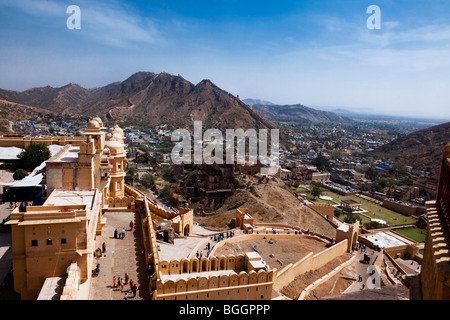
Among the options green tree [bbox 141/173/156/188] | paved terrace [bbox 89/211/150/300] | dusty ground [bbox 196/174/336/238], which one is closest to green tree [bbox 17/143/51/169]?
paved terrace [bbox 89/211/150/300]

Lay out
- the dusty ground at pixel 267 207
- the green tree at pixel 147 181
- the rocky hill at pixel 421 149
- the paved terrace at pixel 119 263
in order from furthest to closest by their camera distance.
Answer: the rocky hill at pixel 421 149 → the green tree at pixel 147 181 → the dusty ground at pixel 267 207 → the paved terrace at pixel 119 263

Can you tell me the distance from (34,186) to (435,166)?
69.1 m

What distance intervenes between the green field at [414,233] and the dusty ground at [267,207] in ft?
34.3

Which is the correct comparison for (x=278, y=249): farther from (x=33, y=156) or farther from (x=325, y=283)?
(x=33, y=156)

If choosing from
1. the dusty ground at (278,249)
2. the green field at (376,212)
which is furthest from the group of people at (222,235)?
the green field at (376,212)

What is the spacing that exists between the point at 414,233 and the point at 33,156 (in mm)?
39132

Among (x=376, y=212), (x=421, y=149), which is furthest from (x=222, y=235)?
(x=421, y=149)

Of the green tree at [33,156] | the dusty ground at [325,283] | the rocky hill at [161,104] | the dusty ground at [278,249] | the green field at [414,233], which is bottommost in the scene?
the green field at [414,233]

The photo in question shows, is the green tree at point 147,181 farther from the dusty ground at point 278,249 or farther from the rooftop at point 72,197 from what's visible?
the rooftop at point 72,197

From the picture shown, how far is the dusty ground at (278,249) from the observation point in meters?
19.3

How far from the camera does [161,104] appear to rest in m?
136

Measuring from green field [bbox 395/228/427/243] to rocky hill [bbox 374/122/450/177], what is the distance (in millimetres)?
28443

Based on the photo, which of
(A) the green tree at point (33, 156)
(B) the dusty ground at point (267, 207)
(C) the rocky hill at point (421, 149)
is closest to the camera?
(A) the green tree at point (33, 156)
